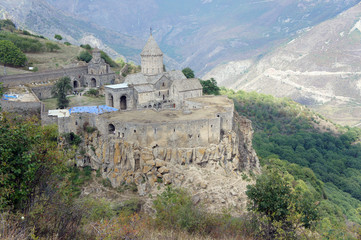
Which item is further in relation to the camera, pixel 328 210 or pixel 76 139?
pixel 328 210

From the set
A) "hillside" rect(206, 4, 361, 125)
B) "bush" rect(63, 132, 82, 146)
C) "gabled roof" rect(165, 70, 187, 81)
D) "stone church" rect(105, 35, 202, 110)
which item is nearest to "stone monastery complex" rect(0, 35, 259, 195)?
"stone church" rect(105, 35, 202, 110)

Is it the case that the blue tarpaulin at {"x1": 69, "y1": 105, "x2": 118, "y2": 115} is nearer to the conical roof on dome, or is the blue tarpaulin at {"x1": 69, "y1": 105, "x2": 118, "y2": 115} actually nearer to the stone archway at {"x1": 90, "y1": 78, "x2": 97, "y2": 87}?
the conical roof on dome

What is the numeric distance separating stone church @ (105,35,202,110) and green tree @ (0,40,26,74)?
17.7 metres

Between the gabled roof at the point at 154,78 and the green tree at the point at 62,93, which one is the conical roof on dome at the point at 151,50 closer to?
the gabled roof at the point at 154,78

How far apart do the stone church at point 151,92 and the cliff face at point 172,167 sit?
810cm

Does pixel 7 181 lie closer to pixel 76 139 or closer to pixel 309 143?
pixel 76 139

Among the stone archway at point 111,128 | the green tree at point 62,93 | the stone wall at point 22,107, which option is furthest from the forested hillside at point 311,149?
the stone wall at point 22,107

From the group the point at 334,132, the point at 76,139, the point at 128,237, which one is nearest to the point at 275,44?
the point at 334,132

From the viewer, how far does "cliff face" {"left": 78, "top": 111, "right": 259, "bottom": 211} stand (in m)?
26.4

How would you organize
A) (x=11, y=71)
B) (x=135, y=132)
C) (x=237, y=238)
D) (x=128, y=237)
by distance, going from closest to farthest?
(x=128, y=237), (x=237, y=238), (x=135, y=132), (x=11, y=71)

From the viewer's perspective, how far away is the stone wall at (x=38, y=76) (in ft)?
129

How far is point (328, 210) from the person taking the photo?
37.1 m

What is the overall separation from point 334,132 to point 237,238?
70.7 metres

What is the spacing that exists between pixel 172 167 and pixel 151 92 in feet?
44.2
